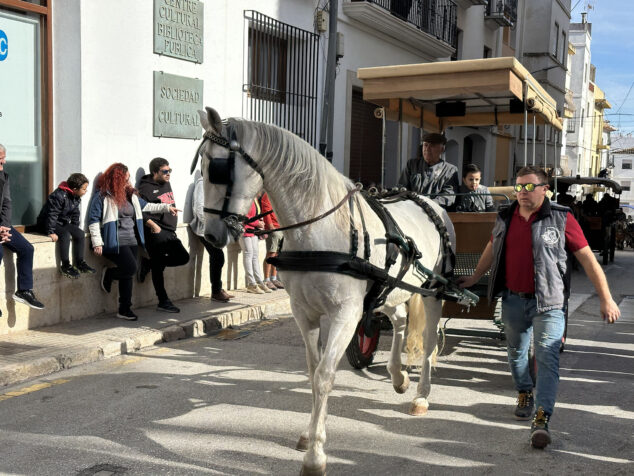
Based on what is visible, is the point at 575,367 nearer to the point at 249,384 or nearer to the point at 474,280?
the point at 474,280

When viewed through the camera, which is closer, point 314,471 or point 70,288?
point 314,471

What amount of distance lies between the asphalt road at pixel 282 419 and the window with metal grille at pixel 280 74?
5.23 metres

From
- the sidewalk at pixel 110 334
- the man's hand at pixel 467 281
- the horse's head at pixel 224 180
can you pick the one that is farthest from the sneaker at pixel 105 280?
the horse's head at pixel 224 180

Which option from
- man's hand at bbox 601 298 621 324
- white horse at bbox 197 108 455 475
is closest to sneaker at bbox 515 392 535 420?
man's hand at bbox 601 298 621 324

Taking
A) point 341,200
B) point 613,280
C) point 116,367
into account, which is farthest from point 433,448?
point 613,280

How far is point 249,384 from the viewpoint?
5648 millimetres

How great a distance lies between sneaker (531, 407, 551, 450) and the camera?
14.0 ft

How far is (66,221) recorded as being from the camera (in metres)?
7.36

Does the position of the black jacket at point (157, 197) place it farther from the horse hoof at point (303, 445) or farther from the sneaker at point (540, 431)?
the sneaker at point (540, 431)

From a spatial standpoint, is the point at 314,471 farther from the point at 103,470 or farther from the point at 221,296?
the point at 221,296

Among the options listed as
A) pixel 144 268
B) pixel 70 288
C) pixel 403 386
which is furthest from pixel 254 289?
pixel 403 386

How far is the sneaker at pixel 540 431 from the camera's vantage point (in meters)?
4.25

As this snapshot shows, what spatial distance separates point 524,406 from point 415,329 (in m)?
1.18

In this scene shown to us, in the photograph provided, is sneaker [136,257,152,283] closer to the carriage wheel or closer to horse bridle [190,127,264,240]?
the carriage wheel
